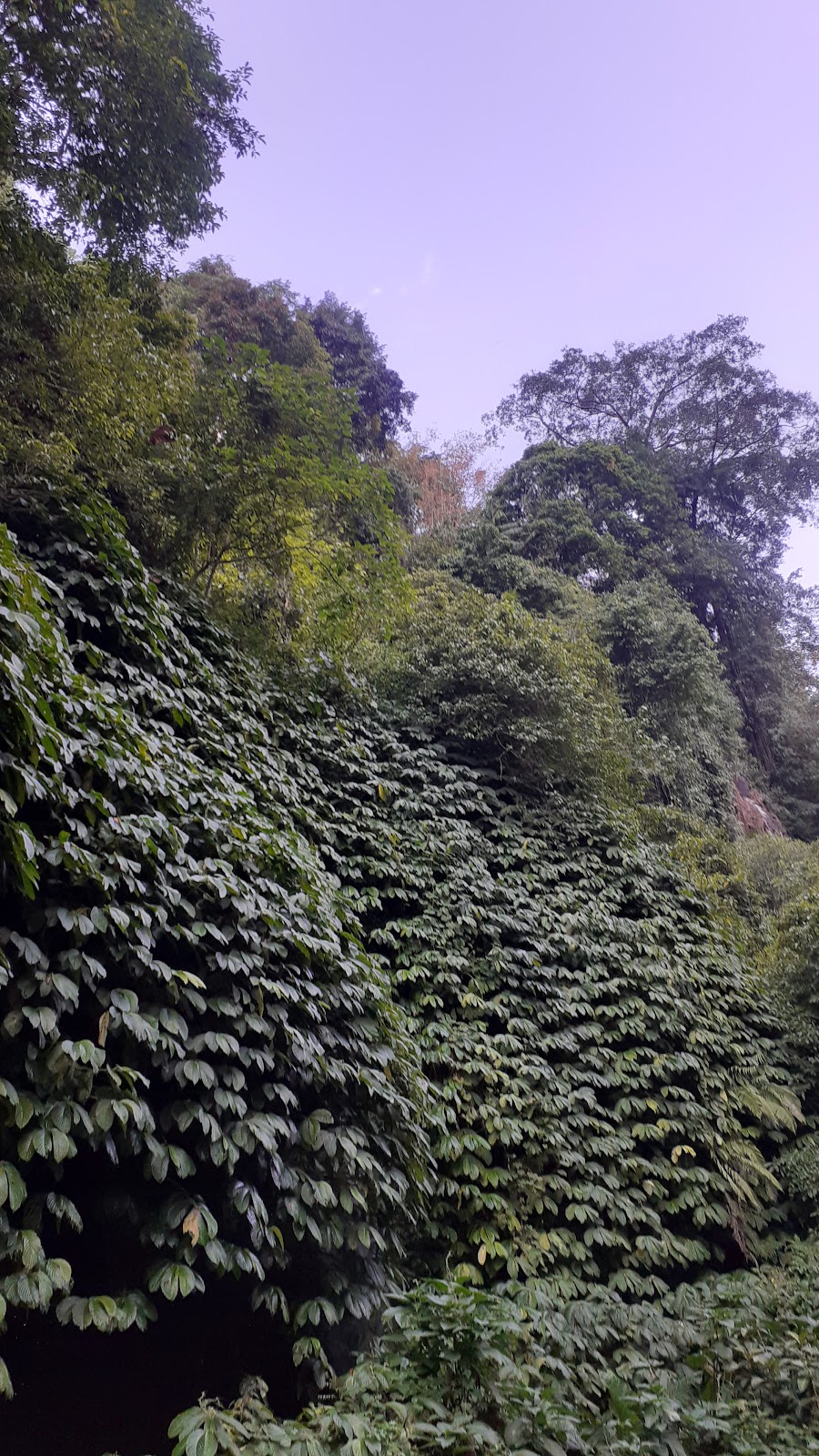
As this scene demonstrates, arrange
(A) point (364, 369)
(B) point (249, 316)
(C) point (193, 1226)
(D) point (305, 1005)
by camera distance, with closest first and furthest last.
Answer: (C) point (193, 1226)
(D) point (305, 1005)
(B) point (249, 316)
(A) point (364, 369)

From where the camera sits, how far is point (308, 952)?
3816mm

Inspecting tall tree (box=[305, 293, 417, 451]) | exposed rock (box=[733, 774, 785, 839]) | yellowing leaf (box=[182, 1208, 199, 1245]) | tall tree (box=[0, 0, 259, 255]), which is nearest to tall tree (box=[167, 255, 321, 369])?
tall tree (box=[305, 293, 417, 451])

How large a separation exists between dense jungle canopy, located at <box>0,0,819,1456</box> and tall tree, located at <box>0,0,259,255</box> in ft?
0.13

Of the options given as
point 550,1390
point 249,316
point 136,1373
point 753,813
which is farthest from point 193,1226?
point 249,316

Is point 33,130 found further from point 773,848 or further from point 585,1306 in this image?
point 773,848

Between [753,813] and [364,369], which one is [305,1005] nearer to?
[753,813]

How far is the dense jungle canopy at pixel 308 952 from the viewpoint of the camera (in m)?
2.82

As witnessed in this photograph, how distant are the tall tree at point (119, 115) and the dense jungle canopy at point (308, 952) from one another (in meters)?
0.04

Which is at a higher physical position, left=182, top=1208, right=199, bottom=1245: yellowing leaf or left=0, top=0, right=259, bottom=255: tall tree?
left=0, top=0, right=259, bottom=255: tall tree

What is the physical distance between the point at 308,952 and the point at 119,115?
298 inches

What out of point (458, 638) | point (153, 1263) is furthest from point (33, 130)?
point (153, 1263)

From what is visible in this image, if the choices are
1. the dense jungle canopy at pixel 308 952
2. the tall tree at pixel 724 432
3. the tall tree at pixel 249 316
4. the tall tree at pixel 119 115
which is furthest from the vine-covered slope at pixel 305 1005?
the tall tree at pixel 724 432

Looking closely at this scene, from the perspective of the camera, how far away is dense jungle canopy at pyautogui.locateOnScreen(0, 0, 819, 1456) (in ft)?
9.24

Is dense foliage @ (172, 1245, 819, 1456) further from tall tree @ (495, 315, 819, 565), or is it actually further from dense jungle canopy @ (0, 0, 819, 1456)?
tall tree @ (495, 315, 819, 565)
